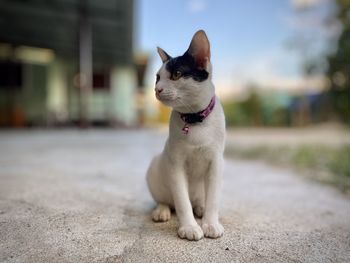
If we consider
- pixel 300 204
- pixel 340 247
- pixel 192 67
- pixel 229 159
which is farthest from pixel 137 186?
pixel 229 159

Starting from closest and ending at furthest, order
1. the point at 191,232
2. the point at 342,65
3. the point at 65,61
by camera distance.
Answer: the point at 191,232 < the point at 342,65 < the point at 65,61

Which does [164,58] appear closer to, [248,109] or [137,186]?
[137,186]

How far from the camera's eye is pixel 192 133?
4.21 ft

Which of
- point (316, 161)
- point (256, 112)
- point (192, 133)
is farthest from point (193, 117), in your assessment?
point (256, 112)

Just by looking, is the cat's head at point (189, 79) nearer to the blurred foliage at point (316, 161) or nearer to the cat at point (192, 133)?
the cat at point (192, 133)

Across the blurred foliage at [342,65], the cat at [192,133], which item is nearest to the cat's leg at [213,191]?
the cat at [192,133]

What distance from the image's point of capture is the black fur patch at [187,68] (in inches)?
48.4

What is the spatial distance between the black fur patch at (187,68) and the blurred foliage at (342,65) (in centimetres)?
333

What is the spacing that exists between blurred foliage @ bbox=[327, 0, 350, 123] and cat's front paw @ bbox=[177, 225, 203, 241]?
3530 mm

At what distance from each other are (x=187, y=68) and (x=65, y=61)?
10.3 metres

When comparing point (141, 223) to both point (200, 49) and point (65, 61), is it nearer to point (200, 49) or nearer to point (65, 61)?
point (200, 49)

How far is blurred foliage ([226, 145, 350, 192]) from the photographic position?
8.92ft

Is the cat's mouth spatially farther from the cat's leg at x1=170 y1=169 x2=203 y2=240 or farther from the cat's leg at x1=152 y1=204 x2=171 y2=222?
the cat's leg at x1=152 y1=204 x2=171 y2=222

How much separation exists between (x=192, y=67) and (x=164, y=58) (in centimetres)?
18
